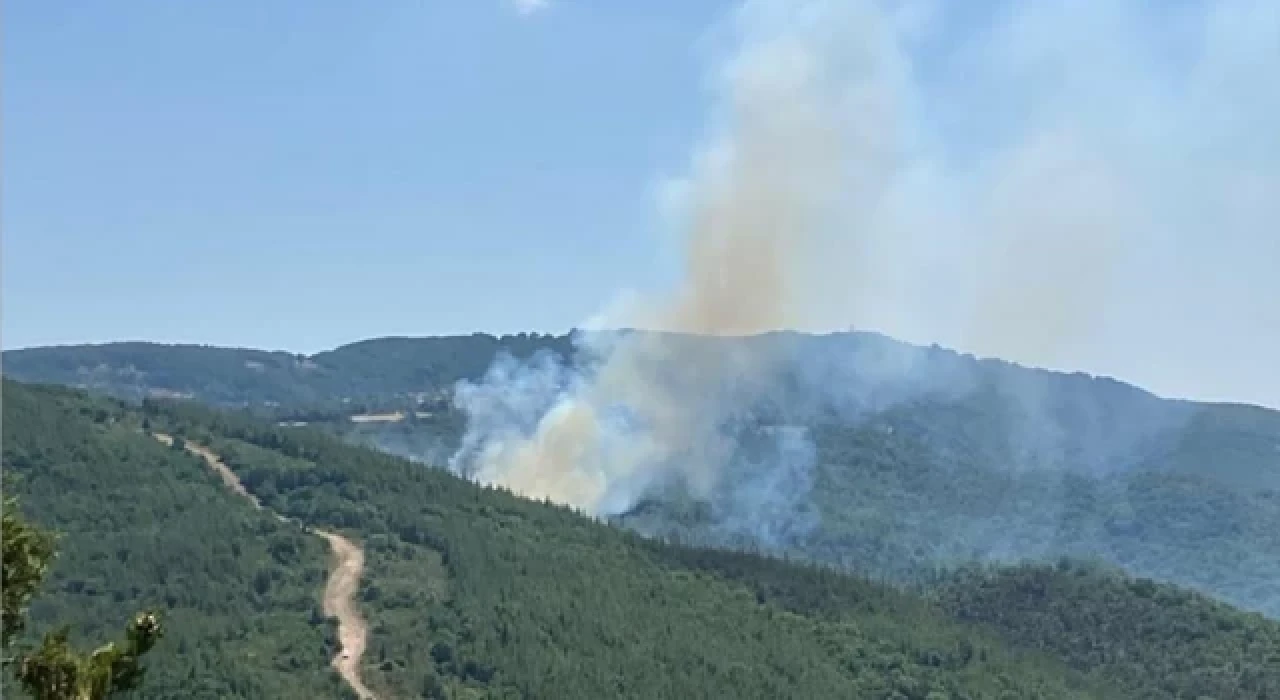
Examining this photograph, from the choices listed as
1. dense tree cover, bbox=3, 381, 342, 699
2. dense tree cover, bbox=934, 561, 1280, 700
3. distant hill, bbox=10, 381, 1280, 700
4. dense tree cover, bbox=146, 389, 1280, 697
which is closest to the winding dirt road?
distant hill, bbox=10, 381, 1280, 700

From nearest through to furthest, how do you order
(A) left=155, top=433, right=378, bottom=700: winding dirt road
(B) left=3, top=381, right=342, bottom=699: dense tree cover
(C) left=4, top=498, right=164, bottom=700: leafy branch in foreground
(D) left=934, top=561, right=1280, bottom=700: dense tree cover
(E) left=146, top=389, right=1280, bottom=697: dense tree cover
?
(C) left=4, top=498, right=164, bottom=700: leafy branch in foreground, (B) left=3, top=381, right=342, bottom=699: dense tree cover, (A) left=155, top=433, right=378, bottom=700: winding dirt road, (E) left=146, top=389, right=1280, bottom=697: dense tree cover, (D) left=934, top=561, right=1280, bottom=700: dense tree cover

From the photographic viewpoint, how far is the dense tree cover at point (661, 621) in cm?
14838

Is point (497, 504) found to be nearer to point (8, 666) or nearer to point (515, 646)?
point (515, 646)

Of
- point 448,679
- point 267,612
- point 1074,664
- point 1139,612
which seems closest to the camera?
point 448,679

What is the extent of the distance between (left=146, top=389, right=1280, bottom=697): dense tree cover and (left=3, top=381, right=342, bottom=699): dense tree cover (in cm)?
775

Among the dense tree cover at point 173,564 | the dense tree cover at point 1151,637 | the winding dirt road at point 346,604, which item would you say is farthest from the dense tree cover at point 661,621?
the dense tree cover at point 173,564

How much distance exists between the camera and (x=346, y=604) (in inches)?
6196

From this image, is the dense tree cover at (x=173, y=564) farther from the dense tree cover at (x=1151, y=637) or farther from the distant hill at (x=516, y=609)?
the dense tree cover at (x=1151, y=637)

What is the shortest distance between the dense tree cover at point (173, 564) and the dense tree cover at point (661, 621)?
775 centimetres

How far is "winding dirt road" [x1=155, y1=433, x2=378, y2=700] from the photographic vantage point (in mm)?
141250

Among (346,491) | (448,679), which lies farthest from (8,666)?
(346,491)

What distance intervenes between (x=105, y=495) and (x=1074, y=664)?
104160mm

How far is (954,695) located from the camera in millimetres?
155250

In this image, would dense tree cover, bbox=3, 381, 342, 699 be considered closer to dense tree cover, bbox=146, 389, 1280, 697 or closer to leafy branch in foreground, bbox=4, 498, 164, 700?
dense tree cover, bbox=146, 389, 1280, 697
